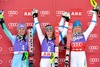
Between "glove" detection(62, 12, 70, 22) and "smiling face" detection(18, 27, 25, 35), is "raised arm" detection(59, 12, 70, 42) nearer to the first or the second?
"glove" detection(62, 12, 70, 22)

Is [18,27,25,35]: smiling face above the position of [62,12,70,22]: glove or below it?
below

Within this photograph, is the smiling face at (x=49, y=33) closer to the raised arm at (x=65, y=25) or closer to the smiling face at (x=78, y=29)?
the raised arm at (x=65, y=25)

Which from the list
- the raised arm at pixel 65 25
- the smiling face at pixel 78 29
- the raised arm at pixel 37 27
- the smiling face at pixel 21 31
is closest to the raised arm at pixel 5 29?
the smiling face at pixel 21 31

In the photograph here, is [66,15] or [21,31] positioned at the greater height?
[66,15]

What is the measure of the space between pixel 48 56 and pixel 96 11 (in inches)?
21.6

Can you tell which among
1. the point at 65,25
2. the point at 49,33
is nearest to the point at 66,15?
the point at 65,25

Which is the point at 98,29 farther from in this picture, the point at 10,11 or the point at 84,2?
the point at 10,11

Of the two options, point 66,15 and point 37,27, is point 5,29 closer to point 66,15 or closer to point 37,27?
point 37,27

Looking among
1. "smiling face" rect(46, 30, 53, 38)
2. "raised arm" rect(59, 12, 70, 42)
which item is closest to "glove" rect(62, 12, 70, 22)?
"raised arm" rect(59, 12, 70, 42)

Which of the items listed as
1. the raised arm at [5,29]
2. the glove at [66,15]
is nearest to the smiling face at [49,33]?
the glove at [66,15]

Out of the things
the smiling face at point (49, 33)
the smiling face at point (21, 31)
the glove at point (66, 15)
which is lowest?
the smiling face at point (49, 33)

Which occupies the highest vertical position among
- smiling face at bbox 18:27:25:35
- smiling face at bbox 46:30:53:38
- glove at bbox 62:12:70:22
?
glove at bbox 62:12:70:22

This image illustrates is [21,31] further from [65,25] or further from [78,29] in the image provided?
[78,29]

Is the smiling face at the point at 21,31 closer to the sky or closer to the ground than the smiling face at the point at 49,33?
closer to the sky
